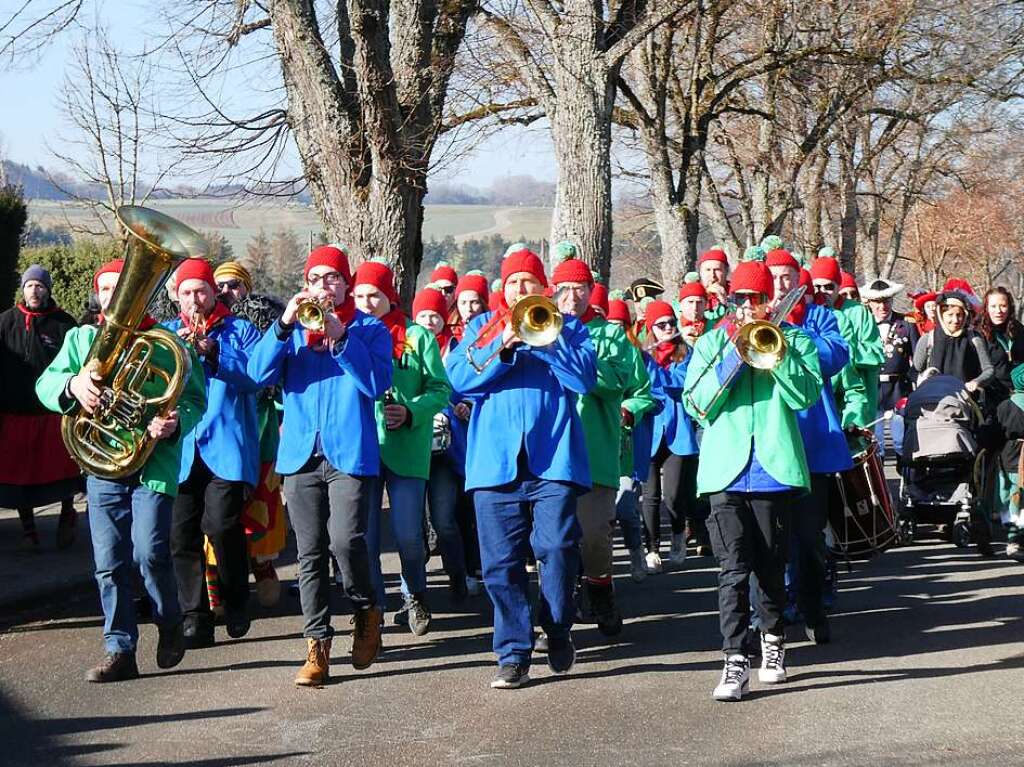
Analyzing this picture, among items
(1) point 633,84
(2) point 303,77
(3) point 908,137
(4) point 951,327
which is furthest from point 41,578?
(3) point 908,137

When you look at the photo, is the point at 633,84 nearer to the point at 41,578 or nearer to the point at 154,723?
the point at 41,578

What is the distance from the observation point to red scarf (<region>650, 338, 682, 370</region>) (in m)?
11.0

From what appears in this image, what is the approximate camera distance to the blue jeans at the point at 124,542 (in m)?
7.17

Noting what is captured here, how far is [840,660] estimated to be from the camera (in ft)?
24.7

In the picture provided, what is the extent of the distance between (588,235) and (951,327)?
3749 millimetres

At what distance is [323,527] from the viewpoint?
715 cm

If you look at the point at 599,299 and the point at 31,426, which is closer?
the point at 599,299

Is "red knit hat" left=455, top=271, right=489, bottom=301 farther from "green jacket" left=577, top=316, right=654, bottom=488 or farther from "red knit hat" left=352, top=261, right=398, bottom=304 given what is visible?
"red knit hat" left=352, top=261, right=398, bottom=304

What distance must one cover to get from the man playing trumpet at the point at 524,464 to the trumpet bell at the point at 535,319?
178 mm

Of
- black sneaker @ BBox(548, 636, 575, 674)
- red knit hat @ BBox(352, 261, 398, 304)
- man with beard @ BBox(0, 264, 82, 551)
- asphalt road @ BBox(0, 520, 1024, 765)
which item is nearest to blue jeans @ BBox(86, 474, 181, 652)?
asphalt road @ BBox(0, 520, 1024, 765)

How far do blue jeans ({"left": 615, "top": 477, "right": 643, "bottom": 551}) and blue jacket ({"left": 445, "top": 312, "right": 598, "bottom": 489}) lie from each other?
3195 mm

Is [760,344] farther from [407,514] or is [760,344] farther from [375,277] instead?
[407,514]

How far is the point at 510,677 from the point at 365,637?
749 mm

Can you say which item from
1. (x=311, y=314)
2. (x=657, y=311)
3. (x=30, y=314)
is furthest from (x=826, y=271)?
(x=30, y=314)
